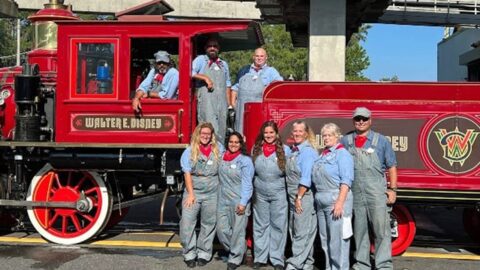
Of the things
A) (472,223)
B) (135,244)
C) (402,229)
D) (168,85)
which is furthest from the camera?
(472,223)

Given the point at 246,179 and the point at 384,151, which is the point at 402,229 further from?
the point at 246,179

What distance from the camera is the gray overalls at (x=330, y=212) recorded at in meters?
5.51

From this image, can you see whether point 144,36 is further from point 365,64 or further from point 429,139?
point 365,64

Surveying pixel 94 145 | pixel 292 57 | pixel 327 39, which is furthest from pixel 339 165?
pixel 292 57

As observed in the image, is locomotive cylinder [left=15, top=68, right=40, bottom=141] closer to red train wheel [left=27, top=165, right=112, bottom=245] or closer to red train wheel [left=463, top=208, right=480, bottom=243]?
red train wheel [left=27, top=165, right=112, bottom=245]

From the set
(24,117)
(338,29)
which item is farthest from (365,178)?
(338,29)

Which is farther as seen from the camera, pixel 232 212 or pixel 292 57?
pixel 292 57

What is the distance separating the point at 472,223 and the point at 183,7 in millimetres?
15603

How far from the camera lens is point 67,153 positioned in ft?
22.5

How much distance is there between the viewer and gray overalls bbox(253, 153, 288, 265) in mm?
5844

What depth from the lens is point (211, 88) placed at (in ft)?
22.0

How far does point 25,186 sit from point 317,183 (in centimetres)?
384

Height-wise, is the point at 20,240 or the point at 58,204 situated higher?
the point at 58,204

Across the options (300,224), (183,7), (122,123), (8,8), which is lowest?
(300,224)
